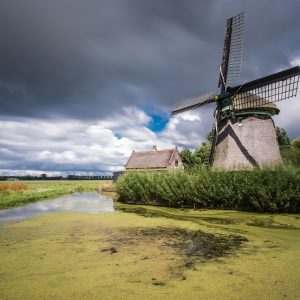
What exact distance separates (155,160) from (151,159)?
2.88 feet

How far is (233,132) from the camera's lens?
19.9 m

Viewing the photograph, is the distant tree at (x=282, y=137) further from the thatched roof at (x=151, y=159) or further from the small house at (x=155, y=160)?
the thatched roof at (x=151, y=159)

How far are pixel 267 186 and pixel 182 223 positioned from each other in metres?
4.98

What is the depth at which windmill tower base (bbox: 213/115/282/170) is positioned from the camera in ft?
63.3

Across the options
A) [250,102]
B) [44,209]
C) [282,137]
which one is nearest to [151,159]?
[282,137]

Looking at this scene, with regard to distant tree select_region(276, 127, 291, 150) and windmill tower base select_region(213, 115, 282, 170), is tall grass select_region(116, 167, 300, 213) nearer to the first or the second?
windmill tower base select_region(213, 115, 282, 170)

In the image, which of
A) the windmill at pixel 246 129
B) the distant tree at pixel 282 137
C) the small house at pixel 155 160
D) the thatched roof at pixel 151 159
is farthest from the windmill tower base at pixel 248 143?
the distant tree at pixel 282 137

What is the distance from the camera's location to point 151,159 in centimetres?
4278

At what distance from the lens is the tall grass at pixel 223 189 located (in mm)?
14211

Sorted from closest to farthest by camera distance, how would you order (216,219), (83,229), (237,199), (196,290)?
(196,290) → (83,229) → (216,219) → (237,199)

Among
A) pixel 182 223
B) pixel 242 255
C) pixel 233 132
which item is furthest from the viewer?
pixel 233 132

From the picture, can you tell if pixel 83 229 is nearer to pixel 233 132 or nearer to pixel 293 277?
pixel 293 277

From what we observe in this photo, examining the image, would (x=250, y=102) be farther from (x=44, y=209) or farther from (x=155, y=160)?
(x=155, y=160)

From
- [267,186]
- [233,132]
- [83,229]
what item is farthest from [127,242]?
[233,132]
